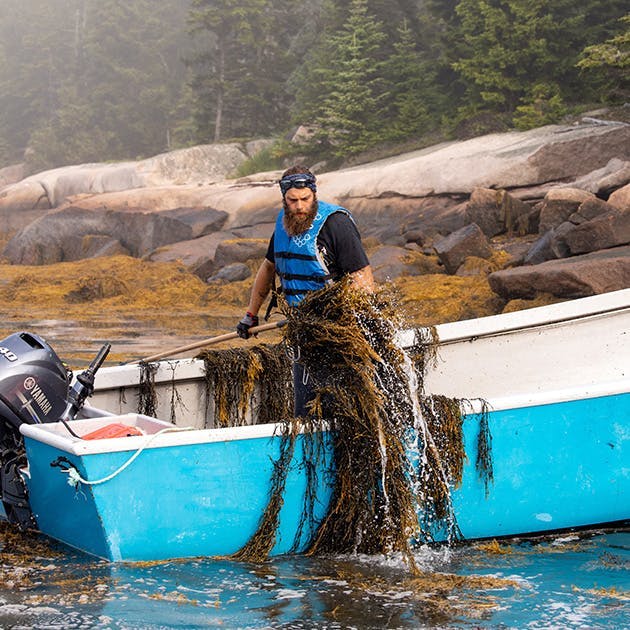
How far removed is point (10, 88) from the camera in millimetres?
65875

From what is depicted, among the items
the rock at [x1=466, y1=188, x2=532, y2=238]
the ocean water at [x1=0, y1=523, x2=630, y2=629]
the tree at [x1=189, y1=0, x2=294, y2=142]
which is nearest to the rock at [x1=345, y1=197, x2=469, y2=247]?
the rock at [x1=466, y1=188, x2=532, y2=238]

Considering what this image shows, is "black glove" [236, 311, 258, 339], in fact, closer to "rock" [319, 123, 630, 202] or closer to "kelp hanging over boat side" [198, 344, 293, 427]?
"kelp hanging over boat side" [198, 344, 293, 427]

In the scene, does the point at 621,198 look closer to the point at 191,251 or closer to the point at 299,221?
the point at 191,251

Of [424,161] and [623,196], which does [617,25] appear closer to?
[424,161]

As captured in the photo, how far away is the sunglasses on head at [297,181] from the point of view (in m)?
5.50

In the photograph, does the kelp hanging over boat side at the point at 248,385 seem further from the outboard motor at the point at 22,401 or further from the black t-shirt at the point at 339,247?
the black t-shirt at the point at 339,247

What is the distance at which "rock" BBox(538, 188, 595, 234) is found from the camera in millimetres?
17859

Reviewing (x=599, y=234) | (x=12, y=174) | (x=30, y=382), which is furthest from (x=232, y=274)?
(x=12, y=174)

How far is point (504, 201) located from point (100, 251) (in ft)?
39.0

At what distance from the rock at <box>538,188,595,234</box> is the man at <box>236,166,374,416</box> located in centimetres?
1279

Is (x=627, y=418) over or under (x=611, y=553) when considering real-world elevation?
over

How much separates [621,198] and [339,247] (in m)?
12.2

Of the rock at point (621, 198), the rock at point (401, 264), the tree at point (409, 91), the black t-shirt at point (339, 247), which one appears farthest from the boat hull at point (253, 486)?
the tree at point (409, 91)

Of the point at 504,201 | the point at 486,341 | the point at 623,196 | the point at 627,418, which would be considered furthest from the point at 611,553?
the point at 504,201
